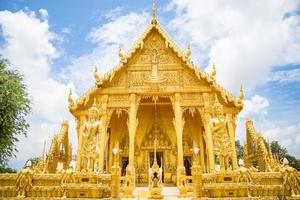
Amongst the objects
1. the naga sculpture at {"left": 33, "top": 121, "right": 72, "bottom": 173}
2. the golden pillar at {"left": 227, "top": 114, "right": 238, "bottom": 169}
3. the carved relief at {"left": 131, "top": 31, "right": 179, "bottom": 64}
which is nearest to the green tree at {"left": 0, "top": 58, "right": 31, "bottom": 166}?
the naga sculpture at {"left": 33, "top": 121, "right": 72, "bottom": 173}

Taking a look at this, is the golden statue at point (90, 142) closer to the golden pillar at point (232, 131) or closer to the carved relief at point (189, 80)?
the carved relief at point (189, 80)

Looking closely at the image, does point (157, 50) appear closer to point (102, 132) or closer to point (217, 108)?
point (217, 108)

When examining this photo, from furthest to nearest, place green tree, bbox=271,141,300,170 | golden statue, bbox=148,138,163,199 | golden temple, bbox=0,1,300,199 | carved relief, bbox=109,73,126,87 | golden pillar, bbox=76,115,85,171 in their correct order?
green tree, bbox=271,141,300,170, carved relief, bbox=109,73,126,87, golden pillar, bbox=76,115,85,171, golden statue, bbox=148,138,163,199, golden temple, bbox=0,1,300,199

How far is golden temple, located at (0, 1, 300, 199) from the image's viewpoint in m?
8.59

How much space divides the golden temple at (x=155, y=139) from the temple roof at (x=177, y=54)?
55 millimetres

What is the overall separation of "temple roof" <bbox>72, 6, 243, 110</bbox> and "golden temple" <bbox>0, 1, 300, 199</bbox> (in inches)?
2.2

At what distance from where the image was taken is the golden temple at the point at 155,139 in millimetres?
8594

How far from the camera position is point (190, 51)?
14.4m

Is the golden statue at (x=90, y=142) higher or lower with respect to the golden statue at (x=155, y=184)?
higher

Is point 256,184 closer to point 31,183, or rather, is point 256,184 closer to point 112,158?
point 31,183

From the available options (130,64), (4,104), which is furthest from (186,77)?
(4,104)

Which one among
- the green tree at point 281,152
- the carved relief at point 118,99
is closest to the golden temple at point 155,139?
the carved relief at point 118,99

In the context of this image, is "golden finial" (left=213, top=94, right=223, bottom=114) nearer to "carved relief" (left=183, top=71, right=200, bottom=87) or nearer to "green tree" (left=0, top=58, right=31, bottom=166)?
"carved relief" (left=183, top=71, right=200, bottom=87)

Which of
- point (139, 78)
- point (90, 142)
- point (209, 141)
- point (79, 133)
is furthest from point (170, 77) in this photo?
point (79, 133)
